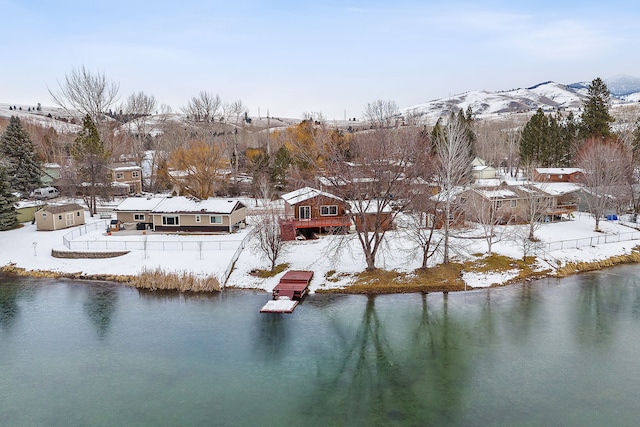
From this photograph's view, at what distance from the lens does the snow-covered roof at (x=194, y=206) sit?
38.2 metres

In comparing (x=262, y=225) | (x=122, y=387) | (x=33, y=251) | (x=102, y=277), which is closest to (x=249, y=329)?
(x=122, y=387)

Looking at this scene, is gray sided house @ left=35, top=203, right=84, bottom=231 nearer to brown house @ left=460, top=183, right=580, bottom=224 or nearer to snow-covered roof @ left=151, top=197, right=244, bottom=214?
snow-covered roof @ left=151, top=197, right=244, bottom=214

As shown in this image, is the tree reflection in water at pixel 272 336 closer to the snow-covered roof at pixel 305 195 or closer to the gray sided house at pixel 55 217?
the snow-covered roof at pixel 305 195

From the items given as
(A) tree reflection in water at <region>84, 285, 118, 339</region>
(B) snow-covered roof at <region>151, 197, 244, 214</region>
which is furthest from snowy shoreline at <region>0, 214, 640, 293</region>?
(B) snow-covered roof at <region>151, 197, 244, 214</region>

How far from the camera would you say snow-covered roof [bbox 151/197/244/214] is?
125 ft

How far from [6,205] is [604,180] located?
171 ft

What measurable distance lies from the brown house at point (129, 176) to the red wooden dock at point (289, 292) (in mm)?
40672

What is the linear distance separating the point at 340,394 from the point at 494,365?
6.71 meters

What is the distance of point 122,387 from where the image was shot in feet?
55.6

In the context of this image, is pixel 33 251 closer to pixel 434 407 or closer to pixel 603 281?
pixel 434 407

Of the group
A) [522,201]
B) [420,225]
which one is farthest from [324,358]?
[522,201]

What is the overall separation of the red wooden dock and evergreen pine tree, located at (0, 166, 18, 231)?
87.3 ft

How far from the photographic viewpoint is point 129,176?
61219mm

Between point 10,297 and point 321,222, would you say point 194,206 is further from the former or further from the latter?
point 10,297
